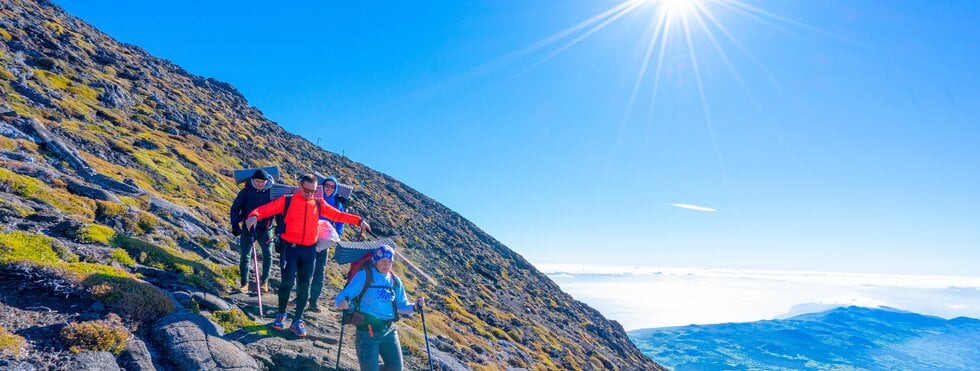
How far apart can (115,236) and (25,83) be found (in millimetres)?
23726

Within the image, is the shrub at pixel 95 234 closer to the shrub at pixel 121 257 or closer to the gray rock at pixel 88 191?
the shrub at pixel 121 257

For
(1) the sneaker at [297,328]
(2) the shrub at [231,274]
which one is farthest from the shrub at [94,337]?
(2) the shrub at [231,274]

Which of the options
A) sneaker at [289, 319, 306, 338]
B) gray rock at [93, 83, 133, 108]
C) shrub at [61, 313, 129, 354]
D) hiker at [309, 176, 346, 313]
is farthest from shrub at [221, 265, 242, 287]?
gray rock at [93, 83, 133, 108]

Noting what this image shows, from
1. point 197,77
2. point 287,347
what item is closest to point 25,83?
point 287,347

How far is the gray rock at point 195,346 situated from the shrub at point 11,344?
1516 millimetres

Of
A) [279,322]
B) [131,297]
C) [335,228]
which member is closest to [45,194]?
[131,297]

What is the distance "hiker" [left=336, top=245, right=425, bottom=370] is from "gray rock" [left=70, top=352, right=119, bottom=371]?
2.82 meters

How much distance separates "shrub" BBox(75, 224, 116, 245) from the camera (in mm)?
8938

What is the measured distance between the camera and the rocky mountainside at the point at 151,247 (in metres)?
6.43

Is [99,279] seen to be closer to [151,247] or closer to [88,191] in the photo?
[151,247]

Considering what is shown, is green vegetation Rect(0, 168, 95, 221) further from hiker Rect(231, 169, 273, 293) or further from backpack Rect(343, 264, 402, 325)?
backpack Rect(343, 264, 402, 325)

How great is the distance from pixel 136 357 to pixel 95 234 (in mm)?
4988

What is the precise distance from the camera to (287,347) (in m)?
8.09

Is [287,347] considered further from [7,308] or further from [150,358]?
[7,308]
